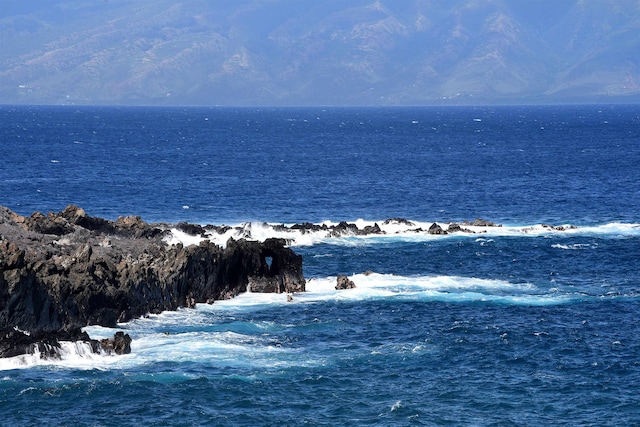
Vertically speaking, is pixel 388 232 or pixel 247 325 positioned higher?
pixel 388 232

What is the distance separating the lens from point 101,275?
69188 mm

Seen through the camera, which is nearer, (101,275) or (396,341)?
(396,341)

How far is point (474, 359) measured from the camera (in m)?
62.6

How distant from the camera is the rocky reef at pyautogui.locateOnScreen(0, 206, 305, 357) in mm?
62219

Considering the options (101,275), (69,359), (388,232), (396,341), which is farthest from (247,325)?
(388,232)

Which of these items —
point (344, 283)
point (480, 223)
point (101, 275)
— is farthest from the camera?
point (480, 223)

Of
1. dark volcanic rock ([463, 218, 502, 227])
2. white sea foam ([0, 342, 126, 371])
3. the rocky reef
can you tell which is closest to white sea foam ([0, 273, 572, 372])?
white sea foam ([0, 342, 126, 371])

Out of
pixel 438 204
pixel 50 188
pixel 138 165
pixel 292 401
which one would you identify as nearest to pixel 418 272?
pixel 292 401

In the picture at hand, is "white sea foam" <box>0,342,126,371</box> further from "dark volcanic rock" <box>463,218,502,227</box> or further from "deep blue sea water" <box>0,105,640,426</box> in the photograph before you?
"dark volcanic rock" <box>463,218,502,227</box>

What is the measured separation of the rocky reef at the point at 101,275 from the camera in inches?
2450

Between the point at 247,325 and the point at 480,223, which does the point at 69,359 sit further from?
the point at 480,223

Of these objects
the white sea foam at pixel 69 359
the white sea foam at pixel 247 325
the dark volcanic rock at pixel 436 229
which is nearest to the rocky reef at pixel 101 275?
the white sea foam at pixel 69 359

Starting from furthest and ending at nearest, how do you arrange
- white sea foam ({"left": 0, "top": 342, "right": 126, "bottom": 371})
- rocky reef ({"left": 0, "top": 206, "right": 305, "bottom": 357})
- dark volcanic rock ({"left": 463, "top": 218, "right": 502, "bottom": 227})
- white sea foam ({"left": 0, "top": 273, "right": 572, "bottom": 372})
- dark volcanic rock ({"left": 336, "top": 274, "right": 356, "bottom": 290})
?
dark volcanic rock ({"left": 463, "top": 218, "right": 502, "bottom": 227}) < dark volcanic rock ({"left": 336, "top": 274, "right": 356, "bottom": 290}) < rocky reef ({"left": 0, "top": 206, "right": 305, "bottom": 357}) < white sea foam ({"left": 0, "top": 273, "right": 572, "bottom": 372}) < white sea foam ({"left": 0, "top": 342, "right": 126, "bottom": 371})

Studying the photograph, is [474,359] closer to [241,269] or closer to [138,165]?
[241,269]
